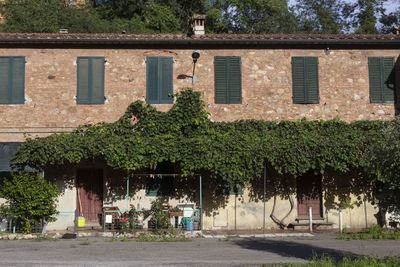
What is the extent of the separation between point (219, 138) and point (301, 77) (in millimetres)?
3858

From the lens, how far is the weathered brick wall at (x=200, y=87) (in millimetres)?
14477

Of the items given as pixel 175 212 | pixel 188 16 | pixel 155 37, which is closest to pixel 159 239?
pixel 175 212

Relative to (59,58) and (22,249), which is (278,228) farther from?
(59,58)

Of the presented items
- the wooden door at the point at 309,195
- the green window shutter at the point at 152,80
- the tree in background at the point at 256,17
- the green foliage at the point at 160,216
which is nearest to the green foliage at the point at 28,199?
the green foliage at the point at 160,216

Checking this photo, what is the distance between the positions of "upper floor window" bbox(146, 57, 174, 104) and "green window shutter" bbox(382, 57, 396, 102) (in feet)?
24.6

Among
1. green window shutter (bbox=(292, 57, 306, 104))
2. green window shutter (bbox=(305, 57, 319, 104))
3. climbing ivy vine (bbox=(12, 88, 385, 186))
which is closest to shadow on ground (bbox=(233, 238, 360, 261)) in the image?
climbing ivy vine (bbox=(12, 88, 385, 186))

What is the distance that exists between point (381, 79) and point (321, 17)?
66.1 feet

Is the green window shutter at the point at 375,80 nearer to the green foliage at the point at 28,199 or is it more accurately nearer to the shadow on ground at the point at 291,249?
the shadow on ground at the point at 291,249

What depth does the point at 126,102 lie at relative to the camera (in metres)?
14.7

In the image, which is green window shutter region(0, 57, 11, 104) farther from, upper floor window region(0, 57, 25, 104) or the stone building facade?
the stone building facade

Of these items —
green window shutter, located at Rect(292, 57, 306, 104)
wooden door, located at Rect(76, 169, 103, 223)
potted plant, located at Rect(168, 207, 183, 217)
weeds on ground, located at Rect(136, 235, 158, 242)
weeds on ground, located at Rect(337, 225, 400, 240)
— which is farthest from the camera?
green window shutter, located at Rect(292, 57, 306, 104)

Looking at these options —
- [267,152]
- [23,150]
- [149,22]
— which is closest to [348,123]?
[267,152]

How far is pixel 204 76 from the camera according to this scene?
15.0 m

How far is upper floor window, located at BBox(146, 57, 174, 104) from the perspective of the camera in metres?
14.8
